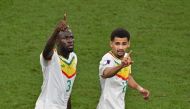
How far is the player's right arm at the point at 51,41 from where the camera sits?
244 inches

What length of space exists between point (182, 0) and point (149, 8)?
4.20 ft

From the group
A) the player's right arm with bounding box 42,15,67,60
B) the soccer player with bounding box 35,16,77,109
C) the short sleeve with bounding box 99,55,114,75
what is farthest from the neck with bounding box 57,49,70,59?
the short sleeve with bounding box 99,55,114,75

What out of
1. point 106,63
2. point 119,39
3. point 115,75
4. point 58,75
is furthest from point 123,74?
point 58,75

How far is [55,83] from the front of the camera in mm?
6883

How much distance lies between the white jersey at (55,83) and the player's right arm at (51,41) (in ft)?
0.52

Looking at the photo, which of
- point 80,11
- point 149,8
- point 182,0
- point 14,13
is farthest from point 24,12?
point 182,0

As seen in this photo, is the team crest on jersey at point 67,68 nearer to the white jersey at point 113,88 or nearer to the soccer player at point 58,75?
the soccer player at point 58,75

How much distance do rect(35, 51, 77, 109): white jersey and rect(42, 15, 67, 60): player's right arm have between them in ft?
0.52

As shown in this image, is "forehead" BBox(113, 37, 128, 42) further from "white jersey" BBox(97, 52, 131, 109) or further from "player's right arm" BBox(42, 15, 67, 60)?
"player's right arm" BBox(42, 15, 67, 60)

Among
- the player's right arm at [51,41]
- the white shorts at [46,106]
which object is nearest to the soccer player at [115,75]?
the white shorts at [46,106]

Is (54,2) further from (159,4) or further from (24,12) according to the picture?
(159,4)

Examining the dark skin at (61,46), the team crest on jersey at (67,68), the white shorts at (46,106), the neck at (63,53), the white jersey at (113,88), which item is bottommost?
the white shorts at (46,106)

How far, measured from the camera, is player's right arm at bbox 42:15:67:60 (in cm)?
620

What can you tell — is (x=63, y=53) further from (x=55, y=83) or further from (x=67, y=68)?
(x=55, y=83)
